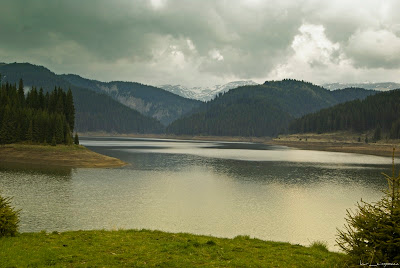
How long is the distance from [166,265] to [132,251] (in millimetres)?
3266

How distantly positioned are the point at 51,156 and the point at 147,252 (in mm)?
87301

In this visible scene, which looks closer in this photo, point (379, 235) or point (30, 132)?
point (379, 235)

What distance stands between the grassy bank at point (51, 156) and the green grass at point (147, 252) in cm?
7383

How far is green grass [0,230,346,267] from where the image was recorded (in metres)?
16.2

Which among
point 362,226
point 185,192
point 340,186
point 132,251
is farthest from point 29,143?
point 362,226

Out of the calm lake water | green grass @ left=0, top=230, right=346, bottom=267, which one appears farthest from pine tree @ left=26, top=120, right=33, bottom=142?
green grass @ left=0, top=230, right=346, bottom=267

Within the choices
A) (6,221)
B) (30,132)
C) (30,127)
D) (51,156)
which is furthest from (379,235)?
(30,127)

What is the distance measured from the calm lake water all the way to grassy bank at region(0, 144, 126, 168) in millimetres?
11459

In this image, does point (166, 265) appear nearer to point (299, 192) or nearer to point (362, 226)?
point (362, 226)

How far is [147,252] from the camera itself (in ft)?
59.8

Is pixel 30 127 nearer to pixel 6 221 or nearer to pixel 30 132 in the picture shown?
pixel 30 132

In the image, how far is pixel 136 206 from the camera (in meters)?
44.5

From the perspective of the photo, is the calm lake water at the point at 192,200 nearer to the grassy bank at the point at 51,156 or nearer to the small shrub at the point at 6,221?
the small shrub at the point at 6,221

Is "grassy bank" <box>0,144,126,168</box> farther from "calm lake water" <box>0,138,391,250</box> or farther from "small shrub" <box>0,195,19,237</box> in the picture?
"small shrub" <box>0,195,19,237</box>
